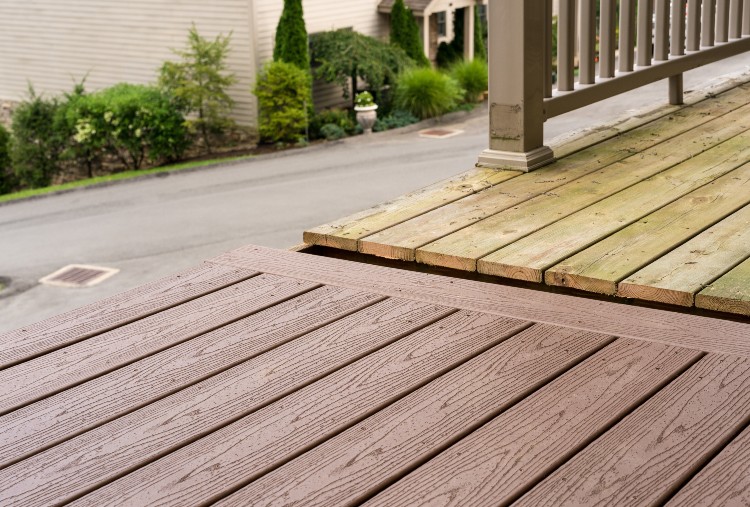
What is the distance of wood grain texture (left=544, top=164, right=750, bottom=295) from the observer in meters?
2.28

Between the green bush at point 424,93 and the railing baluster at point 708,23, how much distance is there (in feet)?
38.0

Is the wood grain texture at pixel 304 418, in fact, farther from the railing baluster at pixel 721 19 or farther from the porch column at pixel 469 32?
the porch column at pixel 469 32

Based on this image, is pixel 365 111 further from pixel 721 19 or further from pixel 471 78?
pixel 721 19

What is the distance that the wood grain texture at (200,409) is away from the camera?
61.2 inches

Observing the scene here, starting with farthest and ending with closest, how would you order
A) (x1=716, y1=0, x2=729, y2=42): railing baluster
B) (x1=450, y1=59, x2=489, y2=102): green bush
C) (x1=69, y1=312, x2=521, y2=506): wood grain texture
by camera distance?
1. (x1=450, y1=59, x2=489, y2=102): green bush
2. (x1=716, y1=0, x2=729, y2=42): railing baluster
3. (x1=69, y1=312, x2=521, y2=506): wood grain texture

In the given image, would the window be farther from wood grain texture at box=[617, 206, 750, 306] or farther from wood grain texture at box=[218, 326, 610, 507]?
wood grain texture at box=[218, 326, 610, 507]

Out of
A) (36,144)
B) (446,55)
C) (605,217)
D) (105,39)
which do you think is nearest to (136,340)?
(605,217)

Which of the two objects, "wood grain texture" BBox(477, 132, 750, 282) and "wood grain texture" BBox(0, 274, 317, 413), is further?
"wood grain texture" BBox(477, 132, 750, 282)

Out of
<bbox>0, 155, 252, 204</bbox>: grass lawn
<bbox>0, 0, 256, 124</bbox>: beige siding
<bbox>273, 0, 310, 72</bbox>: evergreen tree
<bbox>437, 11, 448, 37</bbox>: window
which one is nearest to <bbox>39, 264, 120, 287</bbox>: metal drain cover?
<bbox>0, 155, 252, 204</bbox>: grass lawn

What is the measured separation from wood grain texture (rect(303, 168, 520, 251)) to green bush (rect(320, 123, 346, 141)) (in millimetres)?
12015

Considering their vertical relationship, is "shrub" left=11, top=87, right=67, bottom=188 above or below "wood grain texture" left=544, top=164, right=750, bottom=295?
below

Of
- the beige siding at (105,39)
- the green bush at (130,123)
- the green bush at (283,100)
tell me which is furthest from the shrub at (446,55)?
the green bush at (130,123)

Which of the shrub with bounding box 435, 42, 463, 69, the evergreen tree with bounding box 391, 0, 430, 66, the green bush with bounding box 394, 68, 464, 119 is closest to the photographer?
the green bush with bounding box 394, 68, 464, 119

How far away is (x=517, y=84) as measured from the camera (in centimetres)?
332
